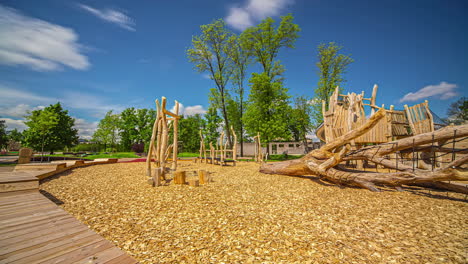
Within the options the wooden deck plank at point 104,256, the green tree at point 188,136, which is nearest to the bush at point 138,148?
the green tree at point 188,136

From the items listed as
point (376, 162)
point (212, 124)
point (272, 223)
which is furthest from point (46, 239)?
point (212, 124)

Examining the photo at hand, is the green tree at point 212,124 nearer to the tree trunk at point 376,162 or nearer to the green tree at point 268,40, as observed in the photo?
the green tree at point 268,40

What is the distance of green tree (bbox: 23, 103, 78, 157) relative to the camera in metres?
20.1

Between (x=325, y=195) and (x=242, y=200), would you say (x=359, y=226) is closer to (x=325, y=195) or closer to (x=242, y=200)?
(x=325, y=195)

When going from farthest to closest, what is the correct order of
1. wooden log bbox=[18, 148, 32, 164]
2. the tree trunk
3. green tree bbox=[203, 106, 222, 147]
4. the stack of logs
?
green tree bbox=[203, 106, 222, 147]
wooden log bbox=[18, 148, 32, 164]
the stack of logs
the tree trunk

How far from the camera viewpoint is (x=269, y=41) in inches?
869

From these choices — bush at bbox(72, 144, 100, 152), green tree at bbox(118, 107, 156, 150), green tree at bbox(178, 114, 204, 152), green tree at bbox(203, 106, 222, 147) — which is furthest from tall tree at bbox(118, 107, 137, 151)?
green tree at bbox(203, 106, 222, 147)

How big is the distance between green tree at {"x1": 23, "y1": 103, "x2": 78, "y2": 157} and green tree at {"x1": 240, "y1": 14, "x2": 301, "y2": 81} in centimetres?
2415

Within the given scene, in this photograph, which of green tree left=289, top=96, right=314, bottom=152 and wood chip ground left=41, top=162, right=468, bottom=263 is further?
green tree left=289, top=96, right=314, bottom=152

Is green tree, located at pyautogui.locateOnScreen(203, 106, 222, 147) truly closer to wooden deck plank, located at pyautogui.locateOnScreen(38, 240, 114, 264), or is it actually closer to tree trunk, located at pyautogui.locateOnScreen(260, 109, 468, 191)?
tree trunk, located at pyautogui.locateOnScreen(260, 109, 468, 191)

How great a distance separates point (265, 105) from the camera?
20.5 meters

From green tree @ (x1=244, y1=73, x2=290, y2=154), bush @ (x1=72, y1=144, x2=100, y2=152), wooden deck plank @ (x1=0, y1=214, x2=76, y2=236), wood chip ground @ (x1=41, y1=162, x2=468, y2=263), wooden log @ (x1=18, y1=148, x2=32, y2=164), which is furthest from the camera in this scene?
bush @ (x1=72, y1=144, x2=100, y2=152)

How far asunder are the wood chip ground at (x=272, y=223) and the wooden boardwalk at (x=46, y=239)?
26.2 inches

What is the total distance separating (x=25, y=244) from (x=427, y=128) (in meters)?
14.7
